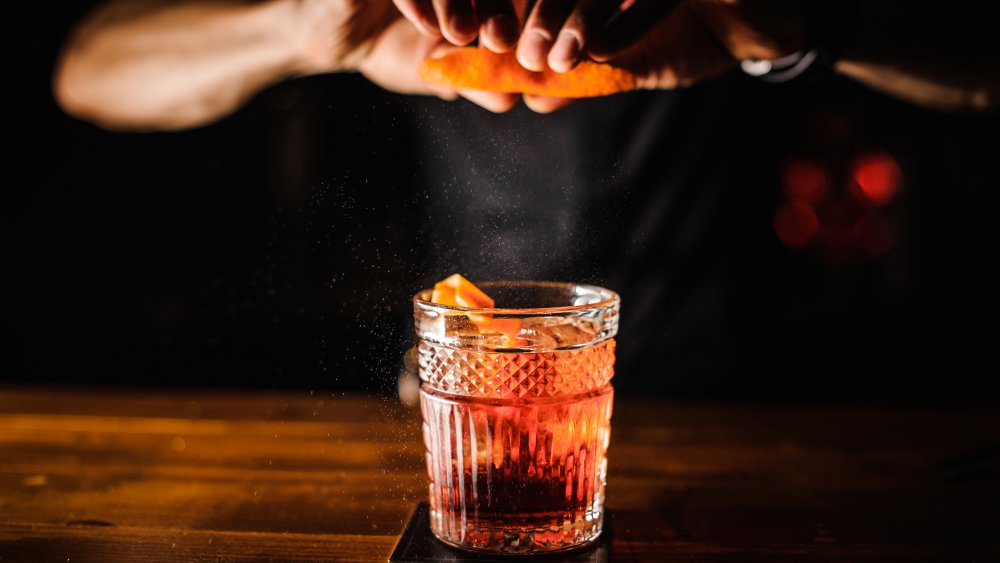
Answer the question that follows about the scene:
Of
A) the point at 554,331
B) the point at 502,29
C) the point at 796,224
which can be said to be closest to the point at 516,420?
the point at 554,331

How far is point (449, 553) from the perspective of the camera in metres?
0.99

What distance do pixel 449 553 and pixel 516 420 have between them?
0.65 feet

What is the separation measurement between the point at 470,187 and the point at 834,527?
0.76 meters

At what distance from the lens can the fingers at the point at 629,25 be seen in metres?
1.19

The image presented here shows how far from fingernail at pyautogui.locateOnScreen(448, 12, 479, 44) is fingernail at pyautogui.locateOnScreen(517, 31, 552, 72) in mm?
77

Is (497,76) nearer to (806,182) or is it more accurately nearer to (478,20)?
(478,20)

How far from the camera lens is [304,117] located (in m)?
5.14

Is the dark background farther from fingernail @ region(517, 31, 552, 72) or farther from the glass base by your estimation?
the glass base

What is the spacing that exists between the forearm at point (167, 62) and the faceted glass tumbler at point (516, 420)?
4.27ft

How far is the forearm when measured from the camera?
212cm

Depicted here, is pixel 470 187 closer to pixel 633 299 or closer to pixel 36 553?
pixel 36 553

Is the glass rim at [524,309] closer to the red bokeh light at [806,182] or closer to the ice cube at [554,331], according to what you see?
the ice cube at [554,331]

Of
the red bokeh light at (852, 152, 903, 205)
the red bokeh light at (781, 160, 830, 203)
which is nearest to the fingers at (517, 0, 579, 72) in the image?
the red bokeh light at (781, 160, 830, 203)

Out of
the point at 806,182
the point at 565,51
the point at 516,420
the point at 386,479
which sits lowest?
the point at 386,479
